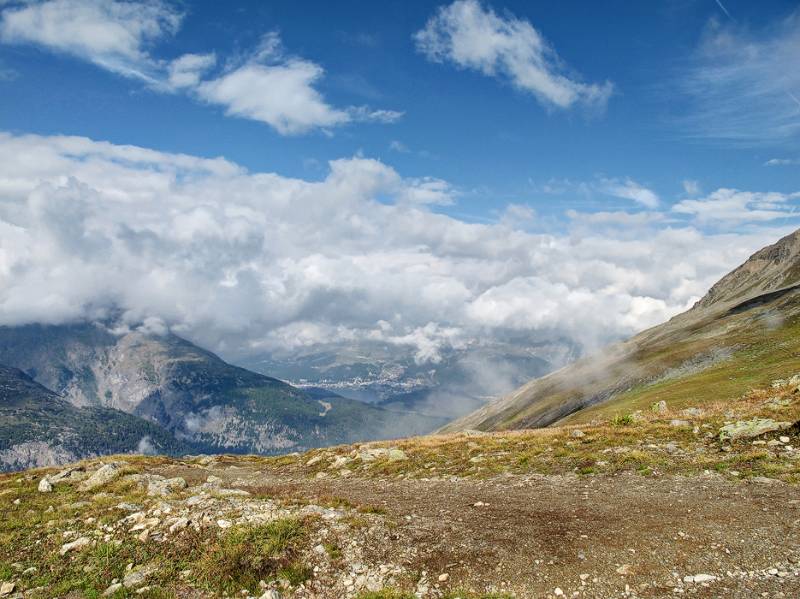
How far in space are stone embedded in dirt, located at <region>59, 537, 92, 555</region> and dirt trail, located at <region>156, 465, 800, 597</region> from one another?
29.3ft

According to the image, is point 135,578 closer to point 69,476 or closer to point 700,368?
point 69,476

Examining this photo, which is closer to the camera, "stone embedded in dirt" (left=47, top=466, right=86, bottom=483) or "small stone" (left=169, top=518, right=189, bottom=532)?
"small stone" (left=169, top=518, right=189, bottom=532)

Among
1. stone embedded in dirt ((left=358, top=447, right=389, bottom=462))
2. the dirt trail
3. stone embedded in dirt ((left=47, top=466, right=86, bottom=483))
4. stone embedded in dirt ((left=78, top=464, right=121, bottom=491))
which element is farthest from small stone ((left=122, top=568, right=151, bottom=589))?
stone embedded in dirt ((left=47, top=466, right=86, bottom=483))

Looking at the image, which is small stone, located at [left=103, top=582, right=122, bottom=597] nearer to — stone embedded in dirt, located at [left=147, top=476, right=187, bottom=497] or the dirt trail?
the dirt trail

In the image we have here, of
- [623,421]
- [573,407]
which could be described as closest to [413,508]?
[623,421]

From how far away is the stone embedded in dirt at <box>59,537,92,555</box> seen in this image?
19.5 m

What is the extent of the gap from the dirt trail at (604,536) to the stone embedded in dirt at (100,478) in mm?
16851

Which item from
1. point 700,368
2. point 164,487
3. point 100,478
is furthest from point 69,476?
point 700,368

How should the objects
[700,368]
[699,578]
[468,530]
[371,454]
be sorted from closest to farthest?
[699,578], [468,530], [371,454], [700,368]

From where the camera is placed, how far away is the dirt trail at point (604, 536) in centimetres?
1404

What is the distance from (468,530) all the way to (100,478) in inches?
1130

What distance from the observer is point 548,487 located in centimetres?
2441

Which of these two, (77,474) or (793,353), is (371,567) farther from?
(793,353)

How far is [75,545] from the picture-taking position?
64.6 feet
